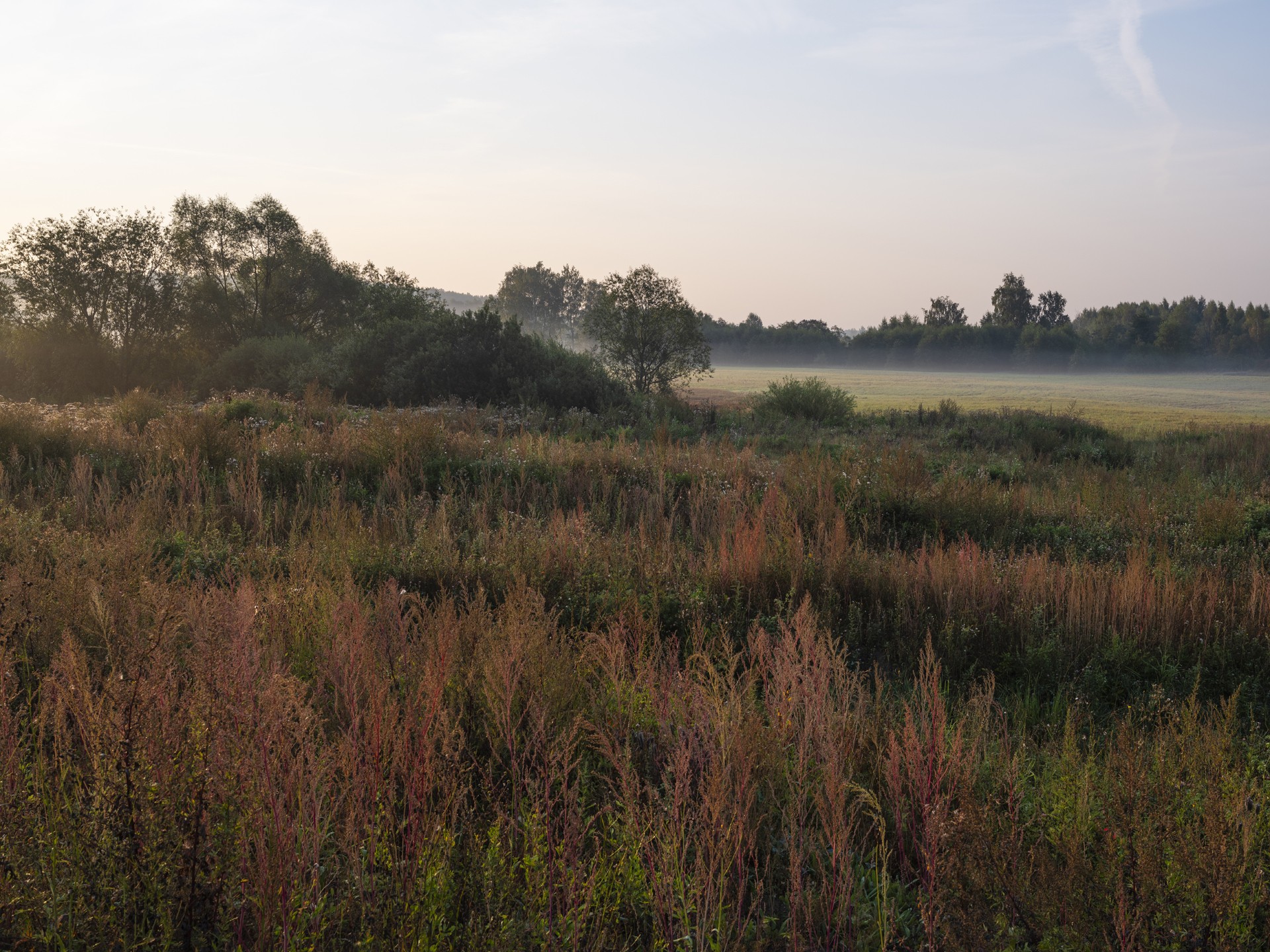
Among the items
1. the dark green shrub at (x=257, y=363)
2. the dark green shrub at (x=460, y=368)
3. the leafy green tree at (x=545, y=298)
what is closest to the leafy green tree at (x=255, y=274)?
the dark green shrub at (x=257, y=363)

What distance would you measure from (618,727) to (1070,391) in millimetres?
56480

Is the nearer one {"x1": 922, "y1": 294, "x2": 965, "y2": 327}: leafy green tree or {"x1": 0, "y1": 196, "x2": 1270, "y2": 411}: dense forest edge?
{"x1": 0, "y1": 196, "x2": 1270, "y2": 411}: dense forest edge

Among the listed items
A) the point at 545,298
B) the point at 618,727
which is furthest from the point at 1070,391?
the point at 545,298

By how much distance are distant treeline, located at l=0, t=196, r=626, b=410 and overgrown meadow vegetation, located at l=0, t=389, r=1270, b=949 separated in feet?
48.5

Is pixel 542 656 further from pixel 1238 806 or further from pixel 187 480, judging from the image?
pixel 187 480

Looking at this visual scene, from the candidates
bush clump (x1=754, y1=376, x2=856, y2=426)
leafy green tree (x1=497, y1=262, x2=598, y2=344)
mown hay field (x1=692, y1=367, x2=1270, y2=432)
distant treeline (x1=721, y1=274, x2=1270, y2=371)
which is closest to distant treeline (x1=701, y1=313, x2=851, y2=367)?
distant treeline (x1=721, y1=274, x2=1270, y2=371)

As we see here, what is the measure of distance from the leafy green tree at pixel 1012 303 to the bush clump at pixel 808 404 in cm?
8053

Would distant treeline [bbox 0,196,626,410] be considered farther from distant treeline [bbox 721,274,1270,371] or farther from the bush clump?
distant treeline [bbox 721,274,1270,371]

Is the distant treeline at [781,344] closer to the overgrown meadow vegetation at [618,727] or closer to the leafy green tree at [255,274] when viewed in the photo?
the leafy green tree at [255,274]

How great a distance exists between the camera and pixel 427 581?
7484 mm

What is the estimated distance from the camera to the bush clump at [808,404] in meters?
27.6

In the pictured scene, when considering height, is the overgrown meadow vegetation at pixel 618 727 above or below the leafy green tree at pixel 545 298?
below

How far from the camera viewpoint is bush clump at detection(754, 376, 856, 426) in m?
27.6

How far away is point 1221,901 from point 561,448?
11.8 metres
